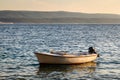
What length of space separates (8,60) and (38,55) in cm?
602

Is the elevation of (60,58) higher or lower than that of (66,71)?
higher

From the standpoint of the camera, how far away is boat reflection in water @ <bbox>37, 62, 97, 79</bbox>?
102 feet

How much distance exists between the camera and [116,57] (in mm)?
42656

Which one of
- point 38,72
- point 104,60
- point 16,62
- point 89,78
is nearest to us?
point 89,78

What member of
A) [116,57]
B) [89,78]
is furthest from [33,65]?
[116,57]

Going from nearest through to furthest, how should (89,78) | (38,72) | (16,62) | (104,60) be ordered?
1. (89,78)
2. (38,72)
3. (16,62)
4. (104,60)

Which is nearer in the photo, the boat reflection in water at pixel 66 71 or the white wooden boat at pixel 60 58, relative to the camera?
the boat reflection in water at pixel 66 71

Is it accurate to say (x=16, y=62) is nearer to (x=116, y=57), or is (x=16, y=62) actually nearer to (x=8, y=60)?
(x=8, y=60)

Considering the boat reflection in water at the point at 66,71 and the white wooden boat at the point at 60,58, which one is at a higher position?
the white wooden boat at the point at 60,58

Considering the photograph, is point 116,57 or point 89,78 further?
point 116,57

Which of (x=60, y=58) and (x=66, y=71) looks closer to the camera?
(x=66, y=71)

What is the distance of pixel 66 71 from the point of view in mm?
33125

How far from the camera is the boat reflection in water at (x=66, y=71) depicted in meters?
31.0

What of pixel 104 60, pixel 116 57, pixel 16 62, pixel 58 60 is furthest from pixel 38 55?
pixel 116 57
